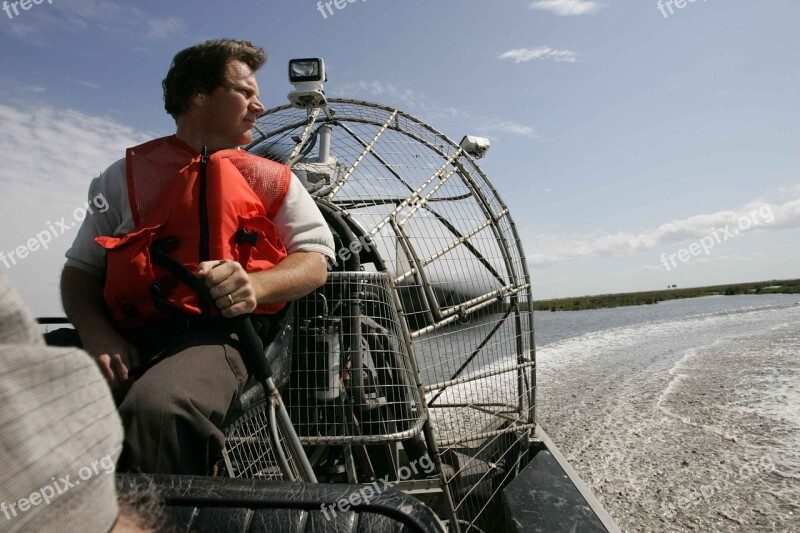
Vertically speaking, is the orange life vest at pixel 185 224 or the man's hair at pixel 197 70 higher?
the man's hair at pixel 197 70

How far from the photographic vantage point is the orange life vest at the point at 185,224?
155 centimetres

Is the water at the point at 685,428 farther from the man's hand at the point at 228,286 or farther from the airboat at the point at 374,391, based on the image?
the man's hand at the point at 228,286

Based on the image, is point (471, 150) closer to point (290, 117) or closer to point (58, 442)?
point (290, 117)

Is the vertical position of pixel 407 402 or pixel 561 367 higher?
pixel 407 402

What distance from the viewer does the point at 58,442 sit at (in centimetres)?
42

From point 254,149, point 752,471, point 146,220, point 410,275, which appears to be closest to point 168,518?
point 146,220

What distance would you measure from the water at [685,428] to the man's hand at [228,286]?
3.25 meters

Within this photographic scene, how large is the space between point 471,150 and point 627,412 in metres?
4.21

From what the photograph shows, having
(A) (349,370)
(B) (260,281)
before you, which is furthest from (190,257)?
(A) (349,370)

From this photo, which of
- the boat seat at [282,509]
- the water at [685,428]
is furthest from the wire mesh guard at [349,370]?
the water at [685,428]

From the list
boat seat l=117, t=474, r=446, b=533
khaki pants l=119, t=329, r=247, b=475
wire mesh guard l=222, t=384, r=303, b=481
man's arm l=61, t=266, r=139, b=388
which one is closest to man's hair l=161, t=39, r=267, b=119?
man's arm l=61, t=266, r=139, b=388

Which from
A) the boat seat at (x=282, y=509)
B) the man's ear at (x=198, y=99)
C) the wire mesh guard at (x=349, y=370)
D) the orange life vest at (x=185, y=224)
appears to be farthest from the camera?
the wire mesh guard at (x=349, y=370)

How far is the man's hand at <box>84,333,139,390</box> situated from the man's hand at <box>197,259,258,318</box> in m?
0.39

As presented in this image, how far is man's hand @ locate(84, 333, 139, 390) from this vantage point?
1457 mm
